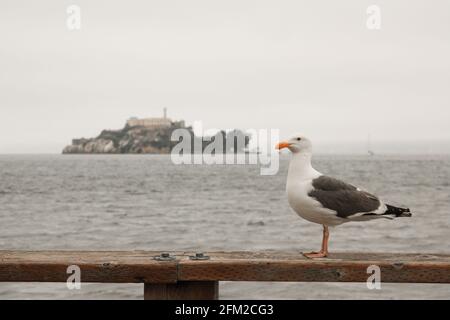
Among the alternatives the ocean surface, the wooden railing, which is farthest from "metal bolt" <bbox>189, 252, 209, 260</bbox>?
the ocean surface

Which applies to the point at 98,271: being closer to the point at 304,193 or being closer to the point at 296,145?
the point at 304,193

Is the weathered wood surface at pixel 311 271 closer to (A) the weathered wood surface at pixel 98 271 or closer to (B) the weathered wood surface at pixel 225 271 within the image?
(B) the weathered wood surface at pixel 225 271

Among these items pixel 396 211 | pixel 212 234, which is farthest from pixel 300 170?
pixel 212 234

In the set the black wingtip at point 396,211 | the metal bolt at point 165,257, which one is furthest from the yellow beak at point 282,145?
Answer: the metal bolt at point 165,257

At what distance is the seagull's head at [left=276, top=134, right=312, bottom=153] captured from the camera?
17.9 feet

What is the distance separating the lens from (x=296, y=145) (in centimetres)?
547

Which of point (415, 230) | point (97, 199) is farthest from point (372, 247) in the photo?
point (97, 199)

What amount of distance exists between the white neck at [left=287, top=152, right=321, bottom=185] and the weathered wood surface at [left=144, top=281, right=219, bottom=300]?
1.46m

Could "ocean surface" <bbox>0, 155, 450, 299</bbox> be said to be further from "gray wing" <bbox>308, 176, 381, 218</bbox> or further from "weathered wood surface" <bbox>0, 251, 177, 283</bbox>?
"weathered wood surface" <bbox>0, 251, 177, 283</bbox>

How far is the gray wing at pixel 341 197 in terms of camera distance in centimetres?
532

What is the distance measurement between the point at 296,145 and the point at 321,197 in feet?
1.71

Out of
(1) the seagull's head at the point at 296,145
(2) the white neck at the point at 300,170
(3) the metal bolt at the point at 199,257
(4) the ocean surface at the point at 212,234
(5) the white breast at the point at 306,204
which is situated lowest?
(4) the ocean surface at the point at 212,234

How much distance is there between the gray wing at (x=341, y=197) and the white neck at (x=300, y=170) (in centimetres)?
8
